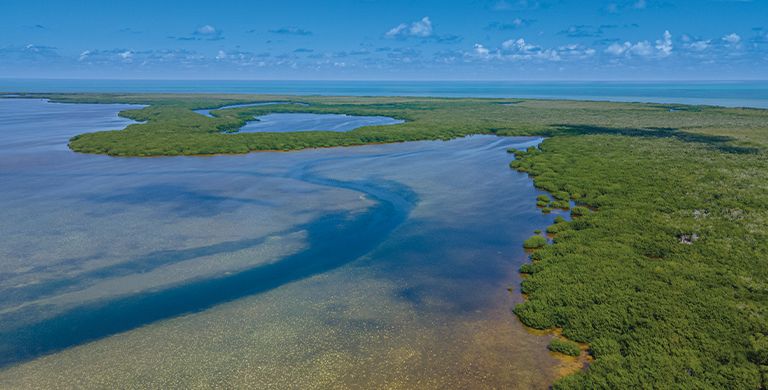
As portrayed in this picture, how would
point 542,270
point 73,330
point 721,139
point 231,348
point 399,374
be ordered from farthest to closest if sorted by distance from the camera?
point 721,139
point 542,270
point 73,330
point 231,348
point 399,374

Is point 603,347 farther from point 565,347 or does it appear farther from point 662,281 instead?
point 662,281

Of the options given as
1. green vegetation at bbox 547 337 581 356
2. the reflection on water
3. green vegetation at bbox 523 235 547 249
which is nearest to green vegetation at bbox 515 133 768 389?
green vegetation at bbox 547 337 581 356

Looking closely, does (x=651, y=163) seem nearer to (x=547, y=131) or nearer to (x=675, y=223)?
(x=675, y=223)

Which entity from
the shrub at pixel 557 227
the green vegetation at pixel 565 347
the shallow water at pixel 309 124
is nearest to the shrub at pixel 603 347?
the green vegetation at pixel 565 347

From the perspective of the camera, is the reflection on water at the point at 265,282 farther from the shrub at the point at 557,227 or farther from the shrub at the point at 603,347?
the shrub at the point at 603,347

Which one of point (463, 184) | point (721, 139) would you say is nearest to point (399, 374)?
point (463, 184)

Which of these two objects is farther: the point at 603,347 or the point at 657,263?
the point at 657,263

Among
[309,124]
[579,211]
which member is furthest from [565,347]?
[309,124]
